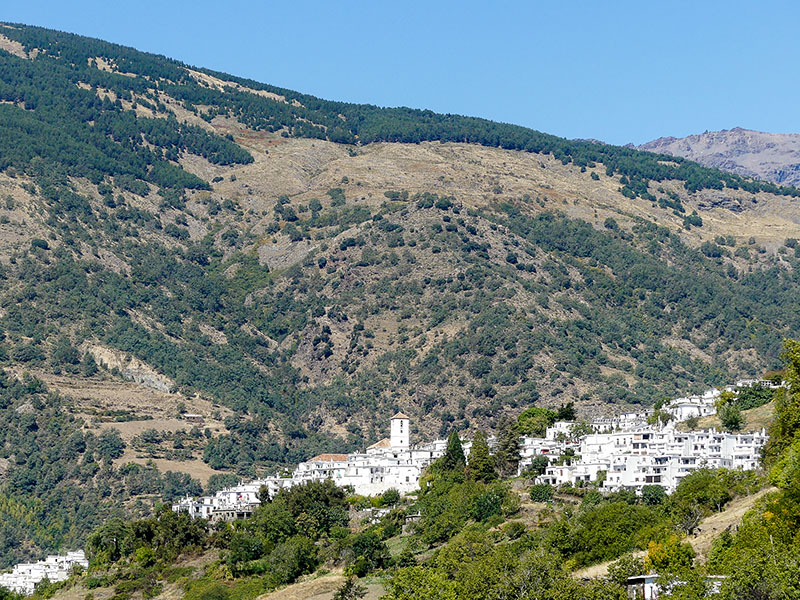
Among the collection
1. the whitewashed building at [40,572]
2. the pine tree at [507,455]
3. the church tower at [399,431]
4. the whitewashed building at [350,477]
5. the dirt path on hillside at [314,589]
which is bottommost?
the whitewashed building at [40,572]

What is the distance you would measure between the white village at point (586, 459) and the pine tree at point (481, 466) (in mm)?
2298

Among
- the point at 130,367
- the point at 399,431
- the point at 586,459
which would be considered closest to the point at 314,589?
the point at 586,459

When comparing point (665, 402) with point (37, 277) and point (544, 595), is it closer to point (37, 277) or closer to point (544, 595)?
point (544, 595)

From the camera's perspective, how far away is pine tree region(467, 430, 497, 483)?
115062 mm

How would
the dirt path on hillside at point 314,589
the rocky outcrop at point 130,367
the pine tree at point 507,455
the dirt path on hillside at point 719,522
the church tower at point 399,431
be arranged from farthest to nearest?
1. the rocky outcrop at point 130,367
2. the church tower at point 399,431
3. the pine tree at point 507,455
4. the dirt path on hillside at point 314,589
5. the dirt path on hillside at point 719,522

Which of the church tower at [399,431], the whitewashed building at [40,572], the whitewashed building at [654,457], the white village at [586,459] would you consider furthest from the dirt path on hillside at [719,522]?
the whitewashed building at [40,572]

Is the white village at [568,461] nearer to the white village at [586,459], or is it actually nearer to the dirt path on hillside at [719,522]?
the white village at [586,459]

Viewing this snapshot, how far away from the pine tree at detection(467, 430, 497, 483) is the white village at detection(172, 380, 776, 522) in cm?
230

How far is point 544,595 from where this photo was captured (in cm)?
7412

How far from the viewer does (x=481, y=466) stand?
378 feet

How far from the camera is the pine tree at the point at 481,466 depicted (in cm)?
11506

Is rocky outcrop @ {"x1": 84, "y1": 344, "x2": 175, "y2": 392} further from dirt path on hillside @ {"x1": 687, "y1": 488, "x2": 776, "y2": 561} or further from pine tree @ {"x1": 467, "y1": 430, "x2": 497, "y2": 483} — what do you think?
dirt path on hillside @ {"x1": 687, "y1": 488, "x2": 776, "y2": 561}

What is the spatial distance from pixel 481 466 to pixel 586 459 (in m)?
8.47

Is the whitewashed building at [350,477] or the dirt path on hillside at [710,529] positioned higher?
the dirt path on hillside at [710,529]
